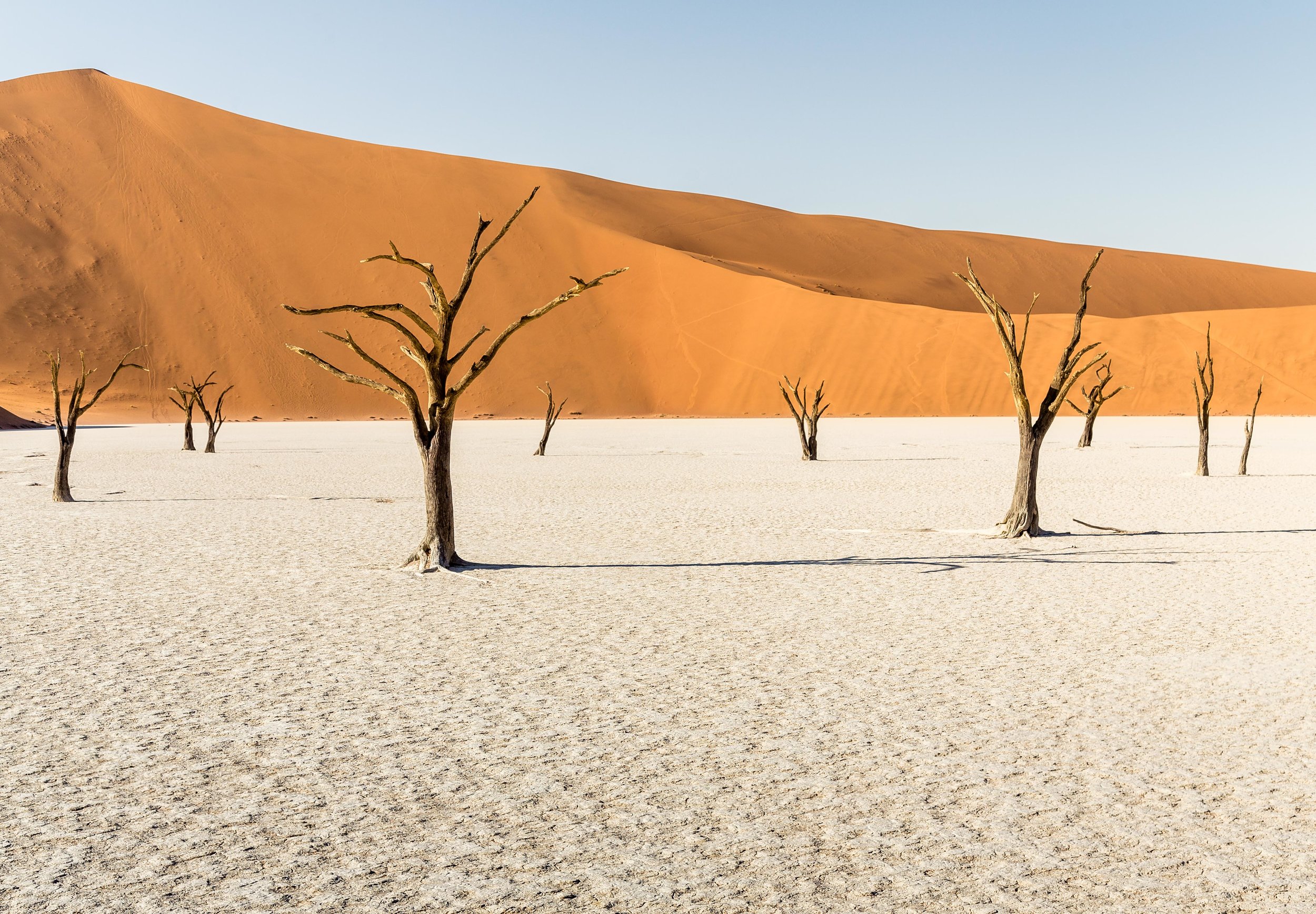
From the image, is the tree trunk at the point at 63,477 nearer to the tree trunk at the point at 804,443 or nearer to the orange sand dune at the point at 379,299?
the tree trunk at the point at 804,443

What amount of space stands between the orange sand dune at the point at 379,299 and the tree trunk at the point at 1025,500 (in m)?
56.4

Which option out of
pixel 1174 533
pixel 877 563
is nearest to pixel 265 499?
pixel 877 563

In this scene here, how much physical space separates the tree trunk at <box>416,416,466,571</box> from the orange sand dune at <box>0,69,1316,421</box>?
59636mm

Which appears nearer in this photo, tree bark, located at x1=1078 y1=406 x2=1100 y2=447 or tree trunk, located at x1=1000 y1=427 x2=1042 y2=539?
tree trunk, located at x1=1000 y1=427 x2=1042 y2=539

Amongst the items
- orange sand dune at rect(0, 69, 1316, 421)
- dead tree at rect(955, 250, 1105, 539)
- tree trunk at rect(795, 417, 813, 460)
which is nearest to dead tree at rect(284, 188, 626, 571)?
dead tree at rect(955, 250, 1105, 539)

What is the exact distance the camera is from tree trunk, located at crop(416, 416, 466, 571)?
34.3 ft

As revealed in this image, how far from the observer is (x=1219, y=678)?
20.3 feet

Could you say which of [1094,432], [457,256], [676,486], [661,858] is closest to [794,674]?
[661,858]

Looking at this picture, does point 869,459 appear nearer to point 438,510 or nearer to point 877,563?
point 877,563

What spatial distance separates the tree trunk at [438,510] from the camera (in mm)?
10461

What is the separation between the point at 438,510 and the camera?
→ 1052 centimetres

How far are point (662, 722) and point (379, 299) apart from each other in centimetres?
7351

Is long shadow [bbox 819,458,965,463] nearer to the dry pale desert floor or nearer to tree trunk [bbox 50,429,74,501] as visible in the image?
the dry pale desert floor

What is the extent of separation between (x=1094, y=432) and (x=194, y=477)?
36.0m
